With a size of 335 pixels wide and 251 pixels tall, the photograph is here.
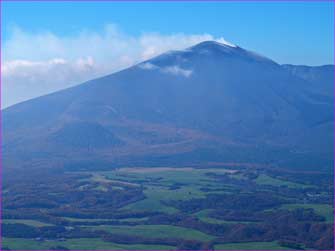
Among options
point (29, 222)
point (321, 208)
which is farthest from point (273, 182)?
point (29, 222)

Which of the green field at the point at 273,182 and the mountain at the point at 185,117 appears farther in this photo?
the mountain at the point at 185,117

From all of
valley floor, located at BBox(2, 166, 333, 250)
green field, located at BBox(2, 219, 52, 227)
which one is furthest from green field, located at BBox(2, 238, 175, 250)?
green field, located at BBox(2, 219, 52, 227)

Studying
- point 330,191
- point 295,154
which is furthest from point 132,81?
point 330,191

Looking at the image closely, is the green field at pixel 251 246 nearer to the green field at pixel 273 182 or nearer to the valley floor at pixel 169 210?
the valley floor at pixel 169 210

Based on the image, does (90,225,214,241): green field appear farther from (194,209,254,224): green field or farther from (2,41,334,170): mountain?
(2,41,334,170): mountain

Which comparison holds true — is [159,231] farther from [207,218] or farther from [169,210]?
[169,210]

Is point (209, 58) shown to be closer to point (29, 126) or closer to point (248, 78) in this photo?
point (248, 78)

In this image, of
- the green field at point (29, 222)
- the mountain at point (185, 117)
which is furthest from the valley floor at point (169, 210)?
the mountain at point (185, 117)
